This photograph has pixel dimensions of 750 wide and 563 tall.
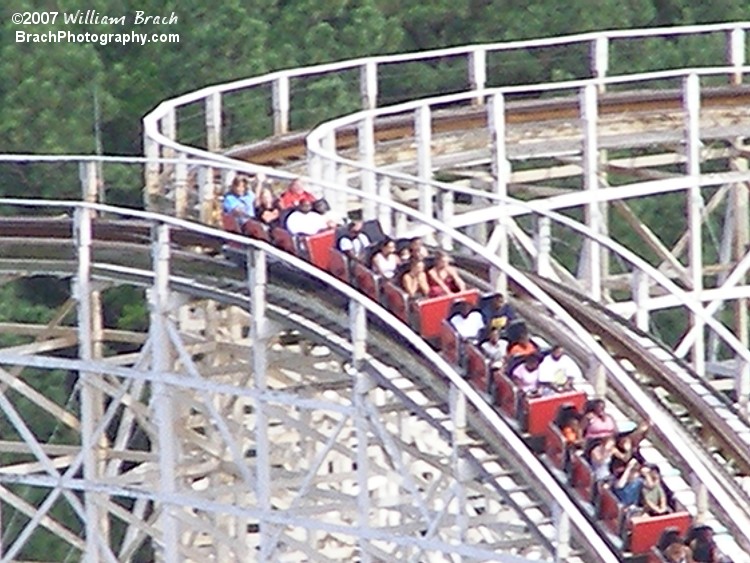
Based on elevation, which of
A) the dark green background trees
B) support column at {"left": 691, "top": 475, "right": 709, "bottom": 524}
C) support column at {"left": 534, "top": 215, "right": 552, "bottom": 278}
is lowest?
support column at {"left": 691, "top": 475, "right": 709, "bottom": 524}

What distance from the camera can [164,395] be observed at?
25.4 metres

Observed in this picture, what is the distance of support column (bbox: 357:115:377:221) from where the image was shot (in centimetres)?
2745

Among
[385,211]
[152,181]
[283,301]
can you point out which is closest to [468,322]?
[283,301]

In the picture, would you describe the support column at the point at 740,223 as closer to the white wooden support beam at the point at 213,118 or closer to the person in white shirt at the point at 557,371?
the white wooden support beam at the point at 213,118

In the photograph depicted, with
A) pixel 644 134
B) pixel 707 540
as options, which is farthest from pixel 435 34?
pixel 707 540

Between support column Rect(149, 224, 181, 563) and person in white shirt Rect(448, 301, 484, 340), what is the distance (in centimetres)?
272

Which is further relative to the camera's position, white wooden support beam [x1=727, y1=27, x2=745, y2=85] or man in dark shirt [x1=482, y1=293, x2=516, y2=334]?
white wooden support beam [x1=727, y1=27, x2=745, y2=85]

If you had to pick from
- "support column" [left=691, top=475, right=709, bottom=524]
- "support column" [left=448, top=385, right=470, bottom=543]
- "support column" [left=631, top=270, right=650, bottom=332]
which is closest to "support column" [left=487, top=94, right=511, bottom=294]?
"support column" [left=631, top=270, right=650, bottom=332]

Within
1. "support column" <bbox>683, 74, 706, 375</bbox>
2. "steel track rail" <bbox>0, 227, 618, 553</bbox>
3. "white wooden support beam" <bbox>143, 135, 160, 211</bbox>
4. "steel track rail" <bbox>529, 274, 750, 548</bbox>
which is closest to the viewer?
"steel track rail" <bbox>0, 227, 618, 553</bbox>

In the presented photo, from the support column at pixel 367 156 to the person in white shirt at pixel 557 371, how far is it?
4.64 metres

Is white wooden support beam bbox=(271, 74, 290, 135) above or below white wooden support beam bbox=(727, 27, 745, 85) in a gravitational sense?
below

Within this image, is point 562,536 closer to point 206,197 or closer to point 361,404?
point 361,404

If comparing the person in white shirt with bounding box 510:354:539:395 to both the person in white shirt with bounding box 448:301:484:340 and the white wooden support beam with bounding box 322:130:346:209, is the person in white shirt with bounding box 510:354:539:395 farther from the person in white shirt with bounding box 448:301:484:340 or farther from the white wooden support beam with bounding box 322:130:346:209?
the white wooden support beam with bounding box 322:130:346:209

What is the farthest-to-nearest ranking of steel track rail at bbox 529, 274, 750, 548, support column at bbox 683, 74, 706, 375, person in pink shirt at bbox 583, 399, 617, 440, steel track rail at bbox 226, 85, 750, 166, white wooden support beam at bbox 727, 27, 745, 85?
1. white wooden support beam at bbox 727, 27, 745, 85
2. steel track rail at bbox 226, 85, 750, 166
3. support column at bbox 683, 74, 706, 375
4. steel track rail at bbox 529, 274, 750, 548
5. person in pink shirt at bbox 583, 399, 617, 440
